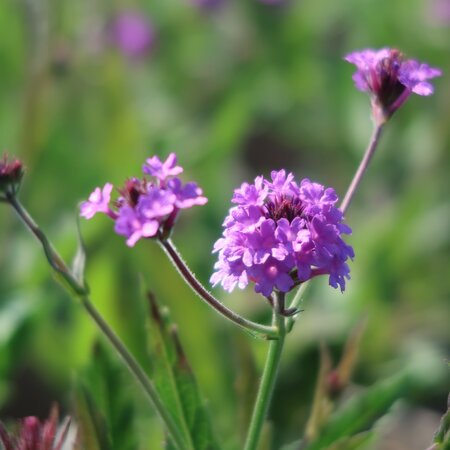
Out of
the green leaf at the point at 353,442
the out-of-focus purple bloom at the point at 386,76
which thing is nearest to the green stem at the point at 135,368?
the green leaf at the point at 353,442

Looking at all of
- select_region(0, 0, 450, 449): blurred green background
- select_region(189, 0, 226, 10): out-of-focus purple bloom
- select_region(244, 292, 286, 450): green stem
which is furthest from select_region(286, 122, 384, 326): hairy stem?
select_region(189, 0, 226, 10): out-of-focus purple bloom

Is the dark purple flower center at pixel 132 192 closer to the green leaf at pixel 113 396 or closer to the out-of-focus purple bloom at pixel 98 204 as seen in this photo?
the out-of-focus purple bloom at pixel 98 204

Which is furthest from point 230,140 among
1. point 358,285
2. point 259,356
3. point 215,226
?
point 259,356

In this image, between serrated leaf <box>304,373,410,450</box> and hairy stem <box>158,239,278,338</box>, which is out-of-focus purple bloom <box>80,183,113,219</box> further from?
serrated leaf <box>304,373,410,450</box>

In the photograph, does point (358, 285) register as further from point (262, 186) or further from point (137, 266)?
point (262, 186)

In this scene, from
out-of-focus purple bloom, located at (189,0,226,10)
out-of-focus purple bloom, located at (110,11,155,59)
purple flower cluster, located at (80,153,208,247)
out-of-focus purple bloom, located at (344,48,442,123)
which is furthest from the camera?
out-of-focus purple bloom, located at (189,0,226,10)
